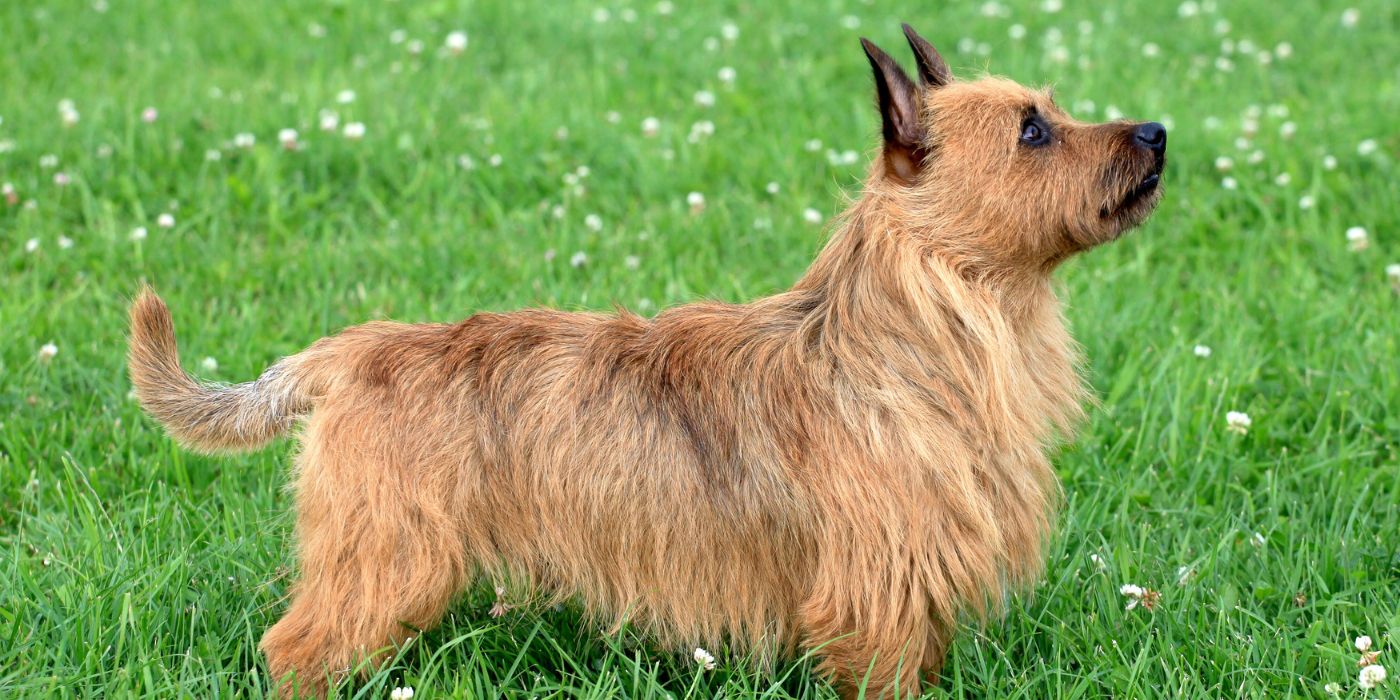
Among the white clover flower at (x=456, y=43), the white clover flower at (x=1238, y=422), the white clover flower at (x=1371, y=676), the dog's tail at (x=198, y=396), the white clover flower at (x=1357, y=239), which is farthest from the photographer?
the white clover flower at (x=456, y=43)

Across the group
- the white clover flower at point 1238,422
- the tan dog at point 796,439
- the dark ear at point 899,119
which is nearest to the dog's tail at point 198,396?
the tan dog at point 796,439

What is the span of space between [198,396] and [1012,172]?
1966 mm

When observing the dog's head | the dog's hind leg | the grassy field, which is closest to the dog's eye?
the dog's head

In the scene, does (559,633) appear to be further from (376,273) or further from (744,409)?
(376,273)

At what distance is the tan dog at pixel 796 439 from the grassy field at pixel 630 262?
245mm

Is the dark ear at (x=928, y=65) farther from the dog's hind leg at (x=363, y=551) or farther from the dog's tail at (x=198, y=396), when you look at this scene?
the dog's tail at (x=198, y=396)

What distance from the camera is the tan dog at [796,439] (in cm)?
287

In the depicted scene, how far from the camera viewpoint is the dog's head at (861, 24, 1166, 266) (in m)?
2.87

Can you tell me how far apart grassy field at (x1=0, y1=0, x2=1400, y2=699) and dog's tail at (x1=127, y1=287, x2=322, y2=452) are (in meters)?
0.43

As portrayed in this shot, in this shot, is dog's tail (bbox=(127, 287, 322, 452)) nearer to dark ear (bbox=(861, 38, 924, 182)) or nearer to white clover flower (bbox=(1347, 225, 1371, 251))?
dark ear (bbox=(861, 38, 924, 182))

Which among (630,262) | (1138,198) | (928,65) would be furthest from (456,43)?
(1138,198)

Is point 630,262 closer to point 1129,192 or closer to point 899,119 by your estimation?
point 899,119

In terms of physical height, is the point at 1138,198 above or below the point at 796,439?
above

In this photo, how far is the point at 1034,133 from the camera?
294cm
